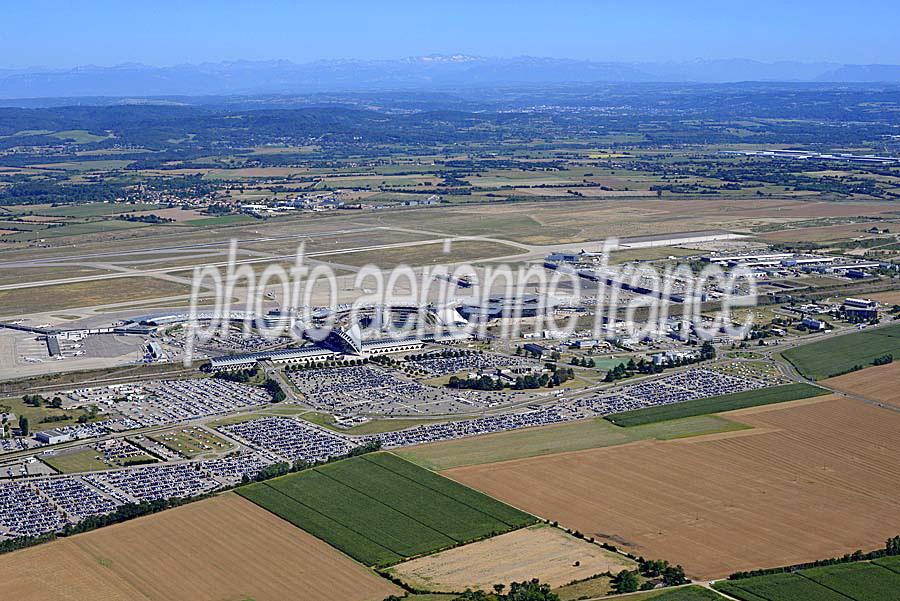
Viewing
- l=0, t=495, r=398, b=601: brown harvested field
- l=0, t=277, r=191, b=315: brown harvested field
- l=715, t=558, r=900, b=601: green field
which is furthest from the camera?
l=0, t=277, r=191, b=315: brown harvested field

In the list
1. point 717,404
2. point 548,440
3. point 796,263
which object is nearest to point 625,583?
point 548,440

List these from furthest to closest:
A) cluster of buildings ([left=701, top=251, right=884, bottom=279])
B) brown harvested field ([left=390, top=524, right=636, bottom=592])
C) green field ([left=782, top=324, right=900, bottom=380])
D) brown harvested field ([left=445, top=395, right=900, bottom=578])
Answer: cluster of buildings ([left=701, top=251, right=884, bottom=279]) < green field ([left=782, top=324, right=900, bottom=380]) < brown harvested field ([left=445, top=395, right=900, bottom=578]) < brown harvested field ([left=390, top=524, right=636, bottom=592])

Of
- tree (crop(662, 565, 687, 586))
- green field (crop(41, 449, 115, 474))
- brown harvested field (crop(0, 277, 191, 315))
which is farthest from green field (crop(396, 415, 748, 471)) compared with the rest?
brown harvested field (crop(0, 277, 191, 315))

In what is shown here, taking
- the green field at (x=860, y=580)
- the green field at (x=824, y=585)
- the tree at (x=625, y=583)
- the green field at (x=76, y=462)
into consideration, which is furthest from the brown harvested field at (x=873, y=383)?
the green field at (x=76, y=462)

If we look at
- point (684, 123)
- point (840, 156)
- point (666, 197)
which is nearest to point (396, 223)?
point (666, 197)

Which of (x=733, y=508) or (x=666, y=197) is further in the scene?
(x=666, y=197)

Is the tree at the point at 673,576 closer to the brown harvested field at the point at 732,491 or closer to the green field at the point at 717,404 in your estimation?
the brown harvested field at the point at 732,491

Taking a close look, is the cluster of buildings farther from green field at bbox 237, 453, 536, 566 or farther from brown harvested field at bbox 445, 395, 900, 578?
green field at bbox 237, 453, 536, 566

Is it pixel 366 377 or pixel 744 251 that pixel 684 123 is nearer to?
pixel 744 251
